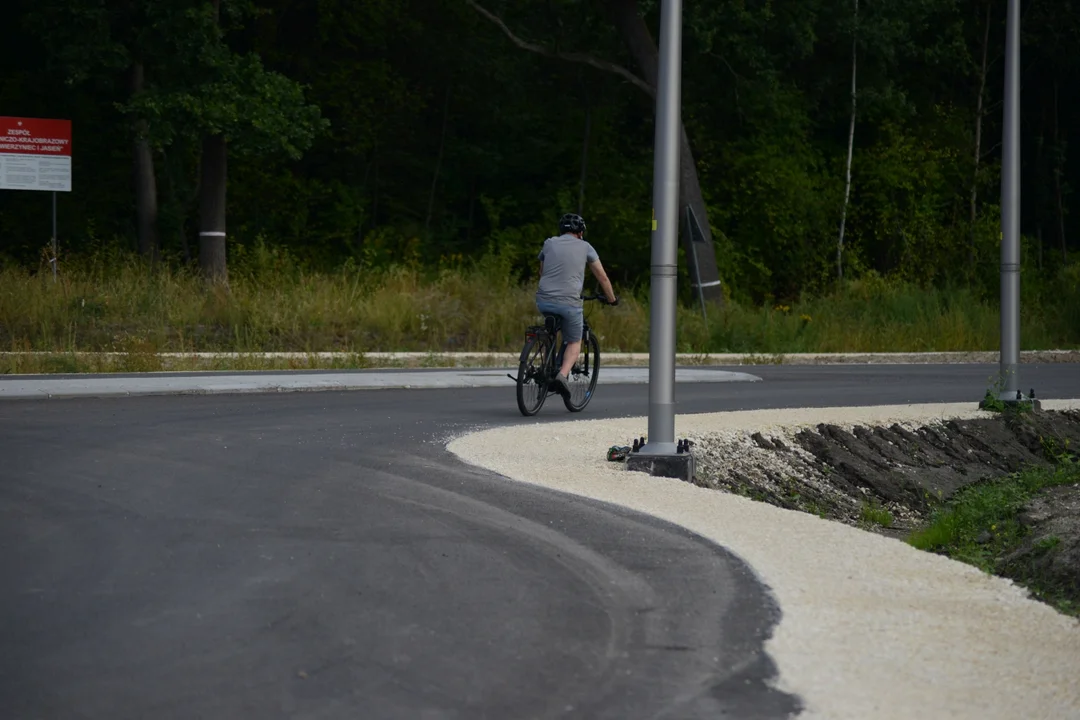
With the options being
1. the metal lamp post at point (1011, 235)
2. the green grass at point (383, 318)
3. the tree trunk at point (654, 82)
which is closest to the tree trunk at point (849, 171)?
the tree trunk at point (654, 82)

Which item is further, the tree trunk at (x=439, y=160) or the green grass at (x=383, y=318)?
the tree trunk at (x=439, y=160)

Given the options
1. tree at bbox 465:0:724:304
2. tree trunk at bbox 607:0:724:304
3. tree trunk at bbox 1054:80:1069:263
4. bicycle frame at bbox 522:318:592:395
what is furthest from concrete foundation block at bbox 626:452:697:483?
tree trunk at bbox 1054:80:1069:263

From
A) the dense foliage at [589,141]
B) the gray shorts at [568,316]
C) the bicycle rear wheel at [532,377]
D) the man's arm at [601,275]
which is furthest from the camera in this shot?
the dense foliage at [589,141]

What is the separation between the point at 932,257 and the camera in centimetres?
4028

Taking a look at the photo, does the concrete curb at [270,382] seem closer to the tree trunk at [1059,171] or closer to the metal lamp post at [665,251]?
the metal lamp post at [665,251]

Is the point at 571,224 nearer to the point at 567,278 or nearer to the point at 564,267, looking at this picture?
the point at 564,267

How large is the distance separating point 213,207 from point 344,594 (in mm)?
26417

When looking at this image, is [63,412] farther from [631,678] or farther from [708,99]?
[708,99]

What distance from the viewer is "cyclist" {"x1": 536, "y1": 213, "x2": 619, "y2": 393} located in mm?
15234

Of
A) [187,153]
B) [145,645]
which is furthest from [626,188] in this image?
[145,645]

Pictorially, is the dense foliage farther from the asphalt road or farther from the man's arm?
the asphalt road

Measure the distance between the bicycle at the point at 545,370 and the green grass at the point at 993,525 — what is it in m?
4.05

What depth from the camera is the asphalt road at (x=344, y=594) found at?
5551mm

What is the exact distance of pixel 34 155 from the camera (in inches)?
1069
